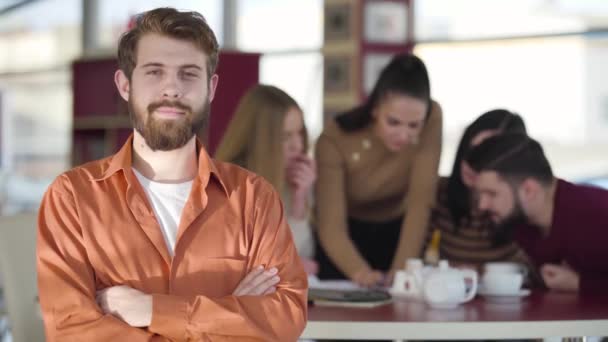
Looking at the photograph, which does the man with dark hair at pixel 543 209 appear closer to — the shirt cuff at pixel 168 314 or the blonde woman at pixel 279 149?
the blonde woman at pixel 279 149

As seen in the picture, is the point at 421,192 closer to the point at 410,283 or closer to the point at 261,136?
the point at 261,136

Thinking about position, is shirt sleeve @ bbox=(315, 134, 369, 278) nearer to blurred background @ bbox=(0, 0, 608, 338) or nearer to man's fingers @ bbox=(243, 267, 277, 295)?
man's fingers @ bbox=(243, 267, 277, 295)

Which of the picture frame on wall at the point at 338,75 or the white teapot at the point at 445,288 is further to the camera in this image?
the picture frame on wall at the point at 338,75

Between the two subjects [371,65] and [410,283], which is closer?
[410,283]

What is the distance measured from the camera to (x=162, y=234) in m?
2.02

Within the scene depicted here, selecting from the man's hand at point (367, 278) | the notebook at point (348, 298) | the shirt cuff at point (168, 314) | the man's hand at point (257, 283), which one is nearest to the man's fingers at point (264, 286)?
the man's hand at point (257, 283)

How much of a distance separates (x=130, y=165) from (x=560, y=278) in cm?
164

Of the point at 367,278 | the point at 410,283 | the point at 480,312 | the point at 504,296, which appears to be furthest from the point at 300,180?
the point at 480,312

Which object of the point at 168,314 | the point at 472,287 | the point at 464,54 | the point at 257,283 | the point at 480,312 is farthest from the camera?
the point at 464,54

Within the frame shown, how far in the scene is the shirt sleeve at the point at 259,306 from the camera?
196 centimetres

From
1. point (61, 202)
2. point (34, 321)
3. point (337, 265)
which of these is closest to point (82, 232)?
point (61, 202)

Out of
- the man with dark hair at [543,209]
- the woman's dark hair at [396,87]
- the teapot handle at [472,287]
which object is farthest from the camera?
the woman's dark hair at [396,87]

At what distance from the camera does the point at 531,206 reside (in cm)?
334

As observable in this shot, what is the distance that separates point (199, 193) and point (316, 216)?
1789 millimetres
